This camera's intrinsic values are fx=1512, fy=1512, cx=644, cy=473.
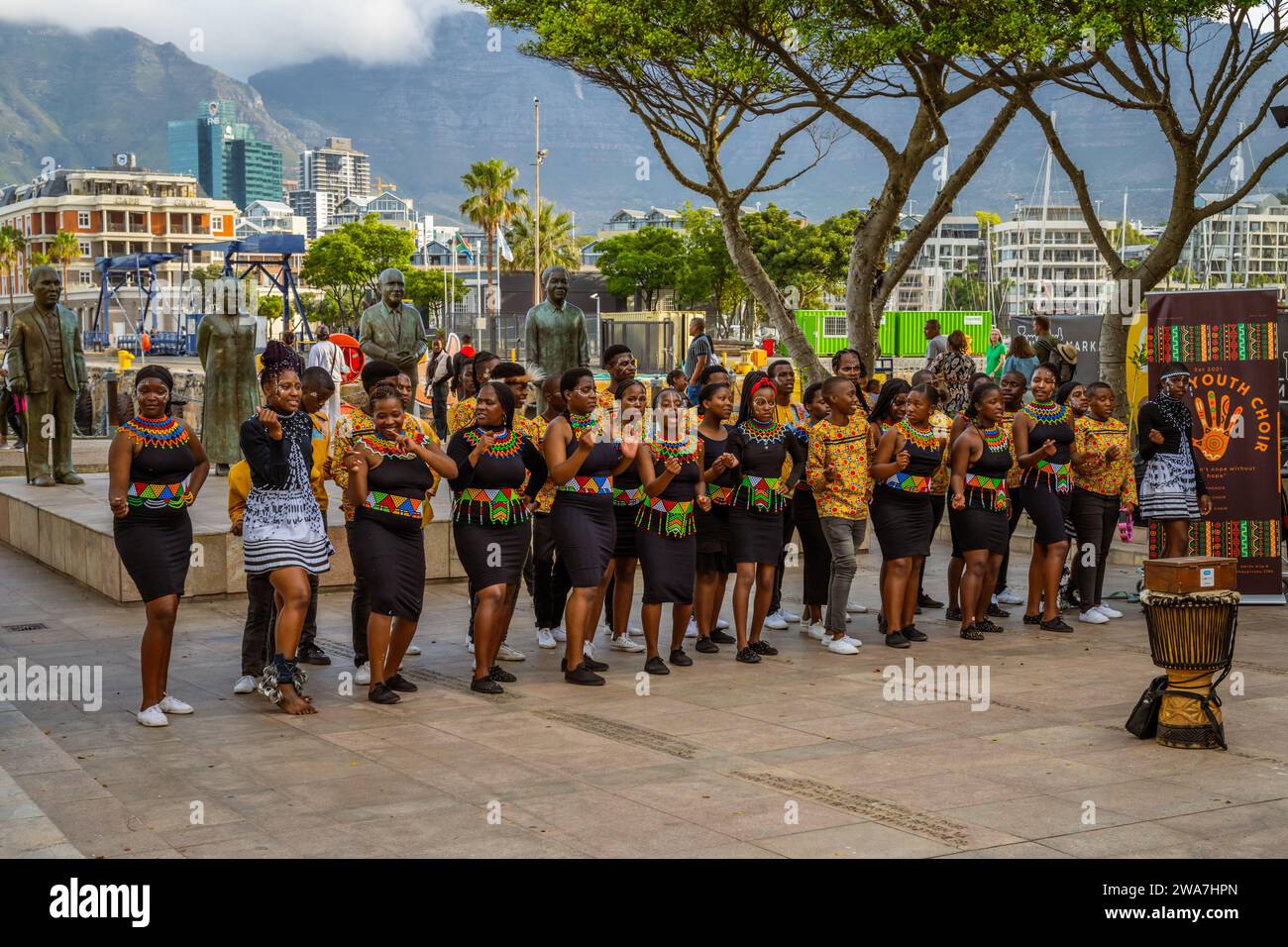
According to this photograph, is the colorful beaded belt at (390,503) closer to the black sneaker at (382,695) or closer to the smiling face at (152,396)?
the black sneaker at (382,695)

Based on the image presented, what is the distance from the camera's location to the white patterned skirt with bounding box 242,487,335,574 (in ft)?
26.3

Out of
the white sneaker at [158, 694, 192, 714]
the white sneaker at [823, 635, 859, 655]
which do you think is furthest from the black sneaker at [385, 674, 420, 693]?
the white sneaker at [823, 635, 859, 655]

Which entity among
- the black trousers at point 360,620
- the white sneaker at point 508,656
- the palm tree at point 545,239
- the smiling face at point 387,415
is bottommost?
the white sneaker at point 508,656

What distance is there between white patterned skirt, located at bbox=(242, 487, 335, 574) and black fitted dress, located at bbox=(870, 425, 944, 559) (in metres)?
4.09

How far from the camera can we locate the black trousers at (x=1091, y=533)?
11523 millimetres

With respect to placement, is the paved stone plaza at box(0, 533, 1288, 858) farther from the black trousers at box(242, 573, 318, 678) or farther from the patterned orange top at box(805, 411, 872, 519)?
the patterned orange top at box(805, 411, 872, 519)

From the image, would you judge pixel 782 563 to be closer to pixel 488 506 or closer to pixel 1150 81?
pixel 488 506

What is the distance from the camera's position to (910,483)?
410 inches

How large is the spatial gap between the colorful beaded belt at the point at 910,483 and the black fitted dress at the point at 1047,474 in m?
1.15

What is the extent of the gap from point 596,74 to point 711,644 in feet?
44.9

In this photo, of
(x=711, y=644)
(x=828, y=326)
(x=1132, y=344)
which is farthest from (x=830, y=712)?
(x=828, y=326)

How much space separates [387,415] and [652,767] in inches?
98.2

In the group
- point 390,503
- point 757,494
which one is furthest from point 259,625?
point 757,494

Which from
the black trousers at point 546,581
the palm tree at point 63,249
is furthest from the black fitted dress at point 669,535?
Result: the palm tree at point 63,249
